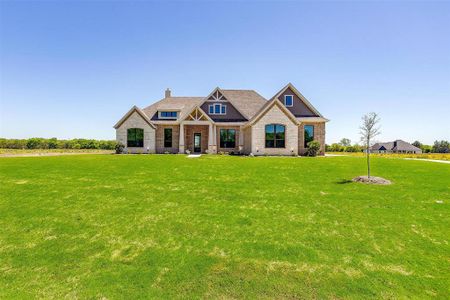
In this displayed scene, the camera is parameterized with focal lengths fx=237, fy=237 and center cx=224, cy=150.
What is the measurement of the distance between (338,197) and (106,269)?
969 centimetres

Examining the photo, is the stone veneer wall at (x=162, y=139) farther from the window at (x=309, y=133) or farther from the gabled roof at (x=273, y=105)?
the window at (x=309, y=133)

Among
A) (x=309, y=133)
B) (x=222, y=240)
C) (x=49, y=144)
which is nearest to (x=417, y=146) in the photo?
(x=309, y=133)

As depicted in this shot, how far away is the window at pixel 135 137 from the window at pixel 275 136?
1702 cm

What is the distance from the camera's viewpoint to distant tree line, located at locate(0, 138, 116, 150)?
58.1 meters

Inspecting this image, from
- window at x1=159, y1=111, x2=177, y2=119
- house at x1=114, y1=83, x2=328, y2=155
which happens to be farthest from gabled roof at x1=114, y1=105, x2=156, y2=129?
window at x1=159, y1=111, x2=177, y2=119

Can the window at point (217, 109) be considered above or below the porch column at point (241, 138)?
above

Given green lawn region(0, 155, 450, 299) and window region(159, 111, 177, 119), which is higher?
window region(159, 111, 177, 119)

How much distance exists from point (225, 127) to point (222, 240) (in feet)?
87.4

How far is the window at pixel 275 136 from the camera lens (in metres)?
28.6

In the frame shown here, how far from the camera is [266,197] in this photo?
11008 mm

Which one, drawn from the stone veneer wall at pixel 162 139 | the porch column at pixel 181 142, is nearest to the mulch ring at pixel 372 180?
the porch column at pixel 181 142

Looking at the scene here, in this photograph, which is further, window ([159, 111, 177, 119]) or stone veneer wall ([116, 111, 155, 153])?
window ([159, 111, 177, 119])

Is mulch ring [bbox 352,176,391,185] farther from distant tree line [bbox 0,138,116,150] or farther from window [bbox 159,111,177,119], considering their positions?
distant tree line [bbox 0,138,116,150]

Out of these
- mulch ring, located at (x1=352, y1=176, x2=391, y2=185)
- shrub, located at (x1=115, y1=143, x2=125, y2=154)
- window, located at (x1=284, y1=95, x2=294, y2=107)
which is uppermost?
window, located at (x1=284, y1=95, x2=294, y2=107)
